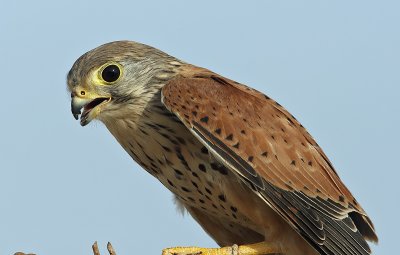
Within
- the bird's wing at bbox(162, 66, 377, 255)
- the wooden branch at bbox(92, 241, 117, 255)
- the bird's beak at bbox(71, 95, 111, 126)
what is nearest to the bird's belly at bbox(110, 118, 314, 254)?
the bird's wing at bbox(162, 66, 377, 255)

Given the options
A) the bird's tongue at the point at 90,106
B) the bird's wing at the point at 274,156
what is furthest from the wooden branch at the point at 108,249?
the bird's tongue at the point at 90,106

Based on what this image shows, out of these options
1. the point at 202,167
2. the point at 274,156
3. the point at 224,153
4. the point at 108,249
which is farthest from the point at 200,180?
the point at 108,249

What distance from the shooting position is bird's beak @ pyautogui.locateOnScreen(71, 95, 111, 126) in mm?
7254

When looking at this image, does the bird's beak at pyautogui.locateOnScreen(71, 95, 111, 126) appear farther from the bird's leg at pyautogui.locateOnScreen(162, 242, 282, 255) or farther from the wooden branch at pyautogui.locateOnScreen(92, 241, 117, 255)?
the wooden branch at pyautogui.locateOnScreen(92, 241, 117, 255)

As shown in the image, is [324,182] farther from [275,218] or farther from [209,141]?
[209,141]

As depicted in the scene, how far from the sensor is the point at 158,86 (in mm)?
7629

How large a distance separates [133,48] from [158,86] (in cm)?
43

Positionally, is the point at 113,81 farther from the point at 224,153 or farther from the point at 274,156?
the point at 274,156

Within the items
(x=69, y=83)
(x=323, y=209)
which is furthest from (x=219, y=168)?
(x=69, y=83)

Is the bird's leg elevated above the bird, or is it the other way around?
the bird

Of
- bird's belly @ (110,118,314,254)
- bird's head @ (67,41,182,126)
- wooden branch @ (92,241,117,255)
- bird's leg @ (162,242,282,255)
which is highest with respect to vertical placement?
bird's head @ (67,41,182,126)

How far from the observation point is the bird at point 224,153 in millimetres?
7059

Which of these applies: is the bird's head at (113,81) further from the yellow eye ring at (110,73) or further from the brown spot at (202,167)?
the brown spot at (202,167)

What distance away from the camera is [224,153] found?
7.06 metres
